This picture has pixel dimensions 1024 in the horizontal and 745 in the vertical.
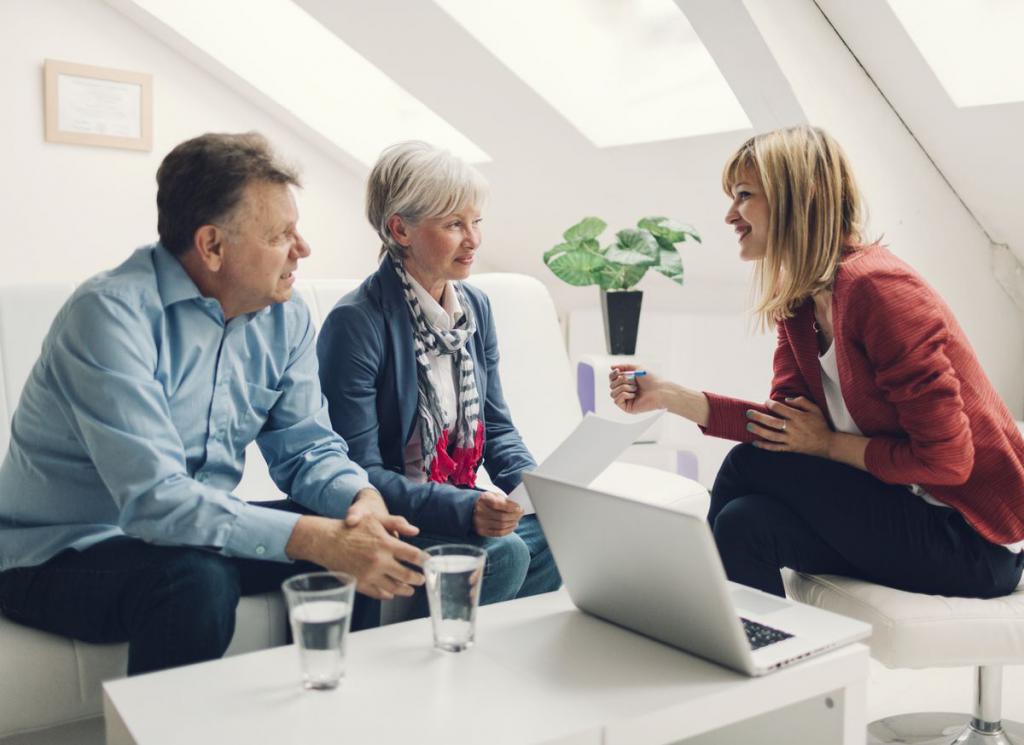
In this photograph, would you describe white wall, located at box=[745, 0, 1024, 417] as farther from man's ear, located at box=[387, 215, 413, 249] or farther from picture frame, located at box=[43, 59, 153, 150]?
picture frame, located at box=[43, 59, 153, 150]

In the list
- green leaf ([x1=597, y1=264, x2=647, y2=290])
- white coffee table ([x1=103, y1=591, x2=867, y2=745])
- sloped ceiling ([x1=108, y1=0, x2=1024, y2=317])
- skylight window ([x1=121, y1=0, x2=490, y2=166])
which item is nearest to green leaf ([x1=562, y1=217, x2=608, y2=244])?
green leaf ([x1=597, y1=264, x2=647, y2=290])

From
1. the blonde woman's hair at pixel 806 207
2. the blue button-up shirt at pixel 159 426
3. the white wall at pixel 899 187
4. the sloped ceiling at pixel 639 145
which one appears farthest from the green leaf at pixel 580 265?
the blue button-up shirt at pixel 159 426

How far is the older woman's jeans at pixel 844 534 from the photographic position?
157cm

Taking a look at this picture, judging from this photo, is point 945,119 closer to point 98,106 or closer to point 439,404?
point 439,404

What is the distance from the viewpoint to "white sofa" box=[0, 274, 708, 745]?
4.70ft

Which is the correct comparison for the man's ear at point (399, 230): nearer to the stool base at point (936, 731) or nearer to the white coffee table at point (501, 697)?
the white coffee table at point (501, 697)

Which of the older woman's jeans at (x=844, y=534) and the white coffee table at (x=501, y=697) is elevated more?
the older woman's jeans at (x=844, y=534)

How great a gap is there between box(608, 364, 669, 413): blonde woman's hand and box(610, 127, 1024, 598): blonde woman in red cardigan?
0.58 feet

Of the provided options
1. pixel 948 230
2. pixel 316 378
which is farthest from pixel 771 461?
pixel 948 230

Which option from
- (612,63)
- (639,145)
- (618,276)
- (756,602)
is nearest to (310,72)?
(612,63)

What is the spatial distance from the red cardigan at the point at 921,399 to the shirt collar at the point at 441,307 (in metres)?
0.68

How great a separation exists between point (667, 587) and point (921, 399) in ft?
1.93

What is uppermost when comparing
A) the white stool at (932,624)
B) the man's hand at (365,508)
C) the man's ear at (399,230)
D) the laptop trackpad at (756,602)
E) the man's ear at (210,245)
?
the man's ear at (399,230)

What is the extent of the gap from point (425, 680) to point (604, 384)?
1962 mm
